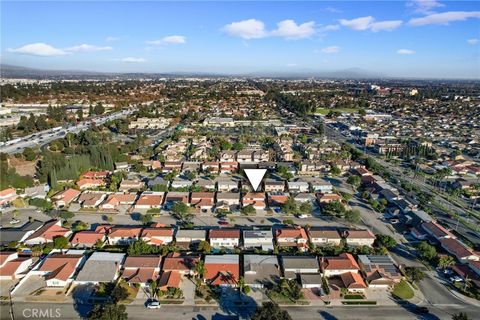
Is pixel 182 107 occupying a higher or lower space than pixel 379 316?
higher

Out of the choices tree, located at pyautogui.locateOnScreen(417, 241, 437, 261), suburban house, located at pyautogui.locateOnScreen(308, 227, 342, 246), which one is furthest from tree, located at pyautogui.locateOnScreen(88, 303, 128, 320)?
tree, located at pyautogui.locateOnScreen(417, 241, 437, 261)

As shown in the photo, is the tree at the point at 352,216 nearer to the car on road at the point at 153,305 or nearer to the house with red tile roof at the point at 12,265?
the car on road at the point at 153,305

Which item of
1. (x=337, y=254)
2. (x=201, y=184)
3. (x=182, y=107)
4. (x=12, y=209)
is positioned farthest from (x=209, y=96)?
(x=337, y=254)

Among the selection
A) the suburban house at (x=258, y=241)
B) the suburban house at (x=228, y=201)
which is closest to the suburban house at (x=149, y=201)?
the suburban house at (x=228, y=201)

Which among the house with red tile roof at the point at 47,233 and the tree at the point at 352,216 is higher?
the tree at the point at 352,216

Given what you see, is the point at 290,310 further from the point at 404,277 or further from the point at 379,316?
the point at 404,277

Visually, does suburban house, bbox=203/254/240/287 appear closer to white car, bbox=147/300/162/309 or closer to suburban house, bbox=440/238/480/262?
white car, bbox=147/300/162/309
